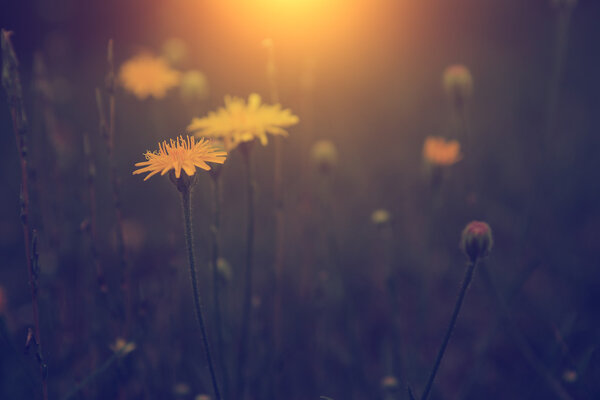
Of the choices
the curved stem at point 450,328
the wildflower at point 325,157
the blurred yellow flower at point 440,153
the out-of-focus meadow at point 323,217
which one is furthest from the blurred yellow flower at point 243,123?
the blurred yellow flower at point 440,153

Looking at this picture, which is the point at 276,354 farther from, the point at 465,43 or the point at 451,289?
the point at 465,43

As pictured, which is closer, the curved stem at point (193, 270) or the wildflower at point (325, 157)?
the curved stem at point (193, 270)

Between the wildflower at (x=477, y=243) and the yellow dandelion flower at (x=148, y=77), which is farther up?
the yellow dandelion flower at (x=148, y=77)

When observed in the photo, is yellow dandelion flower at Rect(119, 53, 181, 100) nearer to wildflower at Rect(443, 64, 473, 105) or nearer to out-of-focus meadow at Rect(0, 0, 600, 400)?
out-of-focus meadow at Rect(0, 0, 600, 400)

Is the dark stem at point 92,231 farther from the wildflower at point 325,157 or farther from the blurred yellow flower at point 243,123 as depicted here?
the wildflower at point 325,157

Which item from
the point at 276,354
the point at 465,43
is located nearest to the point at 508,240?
the point at 276,354

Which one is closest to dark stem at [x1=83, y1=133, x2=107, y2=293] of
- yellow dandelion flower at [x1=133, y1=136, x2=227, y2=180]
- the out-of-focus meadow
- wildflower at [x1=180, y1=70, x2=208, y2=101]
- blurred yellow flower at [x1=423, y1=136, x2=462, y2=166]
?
the out-of-focus meadow
